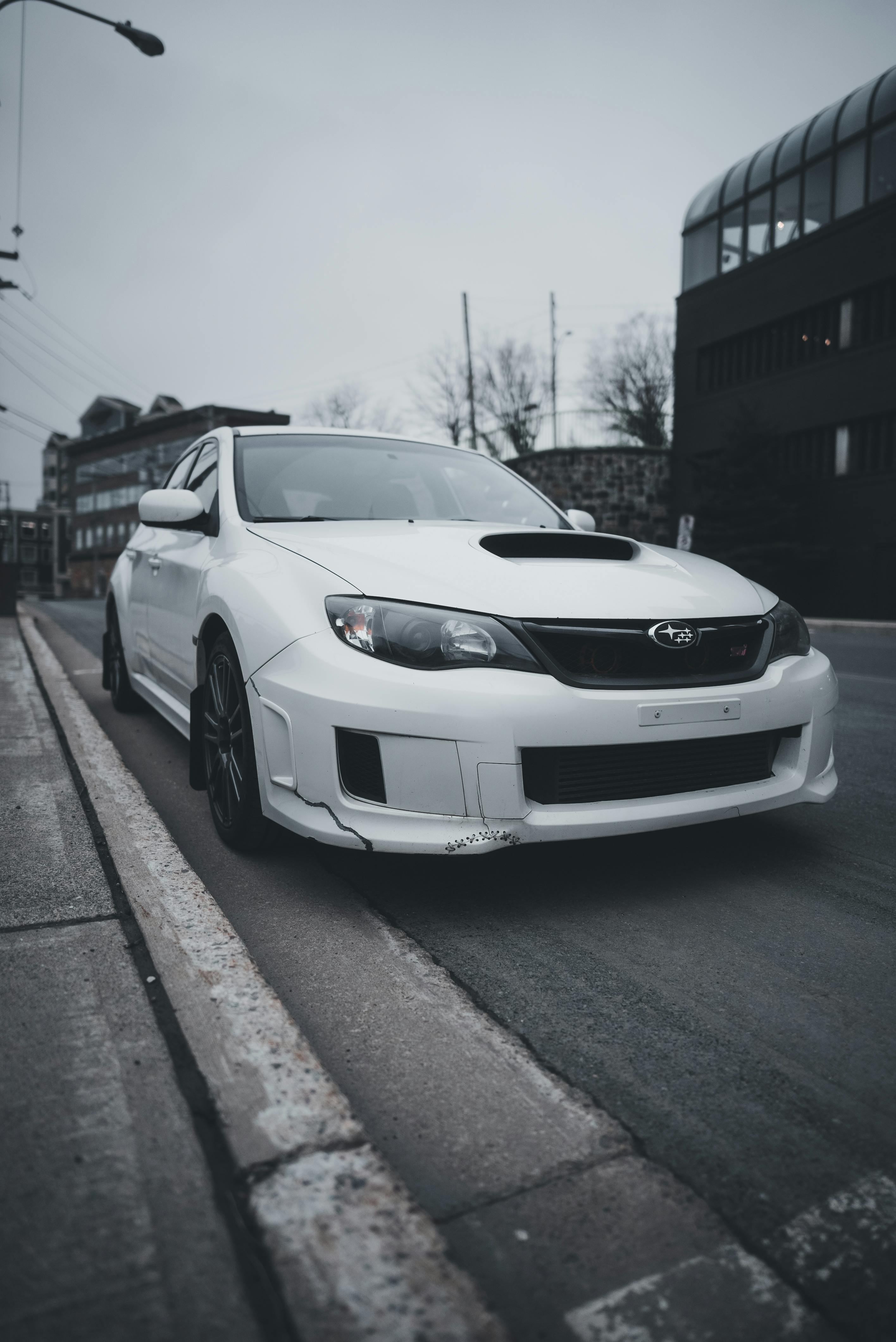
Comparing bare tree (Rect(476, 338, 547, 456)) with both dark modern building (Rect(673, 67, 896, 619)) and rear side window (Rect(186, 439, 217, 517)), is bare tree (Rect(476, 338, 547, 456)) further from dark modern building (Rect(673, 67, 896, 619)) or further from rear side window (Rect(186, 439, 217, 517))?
rear side window (Rect(186, 439, 217, 517))

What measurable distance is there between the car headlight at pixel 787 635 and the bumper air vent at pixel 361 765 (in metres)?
1.33

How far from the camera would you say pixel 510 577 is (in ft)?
9.08

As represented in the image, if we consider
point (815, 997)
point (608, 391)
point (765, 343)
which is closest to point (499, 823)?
point (815, 997)

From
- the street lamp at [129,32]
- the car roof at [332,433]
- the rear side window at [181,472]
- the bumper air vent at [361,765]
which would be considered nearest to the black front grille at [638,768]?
the bumper air vent at [361,765]

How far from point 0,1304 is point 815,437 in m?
24.3

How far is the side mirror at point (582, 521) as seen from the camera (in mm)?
4242

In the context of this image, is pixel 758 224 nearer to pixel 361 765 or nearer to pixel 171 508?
pixel 171 508

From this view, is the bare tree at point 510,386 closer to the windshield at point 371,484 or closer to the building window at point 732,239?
the building window at point 732,239

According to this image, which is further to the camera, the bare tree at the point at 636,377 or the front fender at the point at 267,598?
the bare tree at the point at 636,377

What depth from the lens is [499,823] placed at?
2479 millimetres

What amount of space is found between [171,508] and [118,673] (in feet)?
7.77

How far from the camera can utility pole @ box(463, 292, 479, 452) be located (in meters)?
34.8

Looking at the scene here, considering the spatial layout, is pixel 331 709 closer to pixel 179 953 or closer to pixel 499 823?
pixel 499 823

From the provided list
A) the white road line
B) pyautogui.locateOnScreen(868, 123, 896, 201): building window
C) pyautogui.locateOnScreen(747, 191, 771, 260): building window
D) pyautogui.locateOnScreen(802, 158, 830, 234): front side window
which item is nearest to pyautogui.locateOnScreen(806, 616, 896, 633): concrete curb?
pyautogui.locateOnScreen(868, 123, 896, 201): building window
